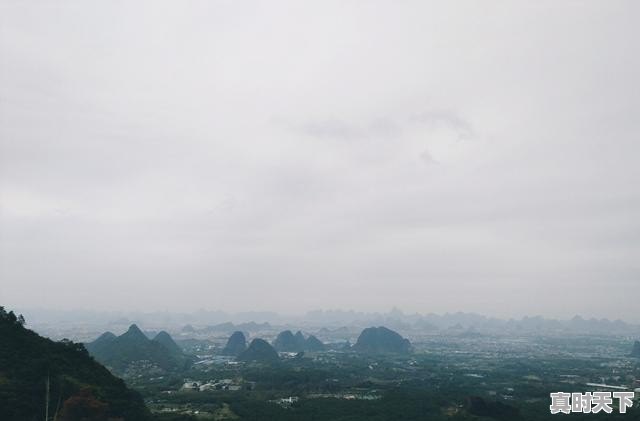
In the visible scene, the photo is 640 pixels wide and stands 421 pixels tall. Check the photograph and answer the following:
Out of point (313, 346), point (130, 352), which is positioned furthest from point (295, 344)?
point (130, 352)

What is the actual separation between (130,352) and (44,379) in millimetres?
68200

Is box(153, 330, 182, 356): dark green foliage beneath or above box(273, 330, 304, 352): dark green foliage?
above

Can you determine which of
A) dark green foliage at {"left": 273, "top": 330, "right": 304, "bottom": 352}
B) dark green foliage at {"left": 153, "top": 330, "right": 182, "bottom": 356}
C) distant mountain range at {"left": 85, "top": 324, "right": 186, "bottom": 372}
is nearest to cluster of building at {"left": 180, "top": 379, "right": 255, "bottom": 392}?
distant mountain range at {"left": 85, "top": 324, "right": 186, "bottom": 372}

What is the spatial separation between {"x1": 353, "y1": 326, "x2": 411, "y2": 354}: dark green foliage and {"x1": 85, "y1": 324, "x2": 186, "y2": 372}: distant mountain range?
6476cm

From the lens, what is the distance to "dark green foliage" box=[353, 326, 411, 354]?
518 ft

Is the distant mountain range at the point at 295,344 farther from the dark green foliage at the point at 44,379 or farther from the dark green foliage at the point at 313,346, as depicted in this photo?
the dark green foliage at the point at 44,379

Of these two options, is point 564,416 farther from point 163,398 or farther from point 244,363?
point 244,363

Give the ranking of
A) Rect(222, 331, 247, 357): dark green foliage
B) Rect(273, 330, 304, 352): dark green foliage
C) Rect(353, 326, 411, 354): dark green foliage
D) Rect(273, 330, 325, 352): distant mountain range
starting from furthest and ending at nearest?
Rect(273, 330, 304, 352): dark green foliage → Rect(273, 330, 325, 352): distant mountain range → Rect(353, 326, 411, 354): dark green foliage → Rect(222, 331, 247, 357): dark green foliage

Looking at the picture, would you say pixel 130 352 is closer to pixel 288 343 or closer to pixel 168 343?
pixel 168 343

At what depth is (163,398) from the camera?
65.5 meters

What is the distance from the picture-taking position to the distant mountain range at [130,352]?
100 metres

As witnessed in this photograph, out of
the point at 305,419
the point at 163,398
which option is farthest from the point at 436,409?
the point at 163,398

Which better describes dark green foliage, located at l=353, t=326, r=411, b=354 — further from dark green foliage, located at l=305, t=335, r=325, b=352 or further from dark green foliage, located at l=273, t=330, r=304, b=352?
dark green foliage, located at l=273, t=330, r=304, b=352

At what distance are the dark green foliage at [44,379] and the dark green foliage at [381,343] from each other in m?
118
